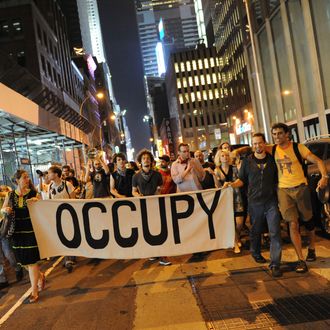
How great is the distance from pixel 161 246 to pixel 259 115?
3141 cm

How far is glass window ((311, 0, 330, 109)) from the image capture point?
71.1 ft

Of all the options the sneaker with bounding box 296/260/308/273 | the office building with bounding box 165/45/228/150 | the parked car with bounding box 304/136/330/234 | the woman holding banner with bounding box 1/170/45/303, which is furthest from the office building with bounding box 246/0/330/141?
the office building with bounding box 165/45/228/150

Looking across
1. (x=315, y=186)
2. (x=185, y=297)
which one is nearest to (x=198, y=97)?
(x=315, y=186)

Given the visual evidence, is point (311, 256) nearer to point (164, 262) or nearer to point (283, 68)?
point (164, 262)

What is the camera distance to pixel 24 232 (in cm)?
640

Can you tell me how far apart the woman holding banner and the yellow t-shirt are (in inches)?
142

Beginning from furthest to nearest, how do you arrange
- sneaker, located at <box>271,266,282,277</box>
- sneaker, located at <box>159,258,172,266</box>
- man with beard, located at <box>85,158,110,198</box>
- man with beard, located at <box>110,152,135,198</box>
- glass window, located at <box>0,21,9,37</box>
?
glass window, located at <box>0,21,9,37</box>
man with beard, located at <box>85,158,110,198</box>
man with beard, located at <box>110,152,135,198</box>
sneaker, located at <box>159,258,172,266</box>
sneaker, located at <box>271,266,282,277</box>

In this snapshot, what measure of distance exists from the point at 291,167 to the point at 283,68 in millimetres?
24241

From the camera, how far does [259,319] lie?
4574mm

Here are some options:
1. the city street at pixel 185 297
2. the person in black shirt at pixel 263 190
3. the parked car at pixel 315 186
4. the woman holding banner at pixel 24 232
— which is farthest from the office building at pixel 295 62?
the woman holding banner at pixel 24 232

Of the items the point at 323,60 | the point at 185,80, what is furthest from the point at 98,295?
the point at 185,80

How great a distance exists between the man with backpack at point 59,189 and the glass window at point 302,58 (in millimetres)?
18788

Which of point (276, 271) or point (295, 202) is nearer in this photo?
point (276, 271)

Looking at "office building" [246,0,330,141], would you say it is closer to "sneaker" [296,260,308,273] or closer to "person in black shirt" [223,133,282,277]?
"person in black shirt" [223,133,282,277]
